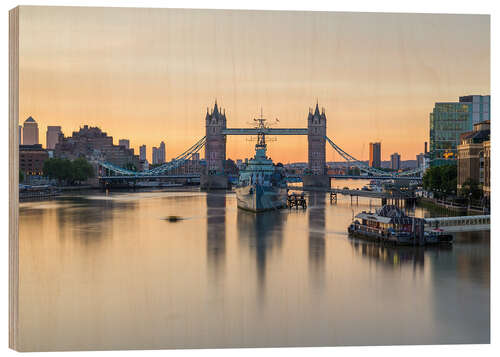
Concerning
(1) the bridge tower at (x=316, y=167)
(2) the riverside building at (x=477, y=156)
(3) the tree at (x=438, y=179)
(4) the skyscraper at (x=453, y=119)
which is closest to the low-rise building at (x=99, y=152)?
(1) the bridge tower at (x=316, y=167)

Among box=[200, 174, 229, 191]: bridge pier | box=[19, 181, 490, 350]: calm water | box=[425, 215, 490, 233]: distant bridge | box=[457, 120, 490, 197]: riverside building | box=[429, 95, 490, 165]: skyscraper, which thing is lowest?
box=[19, 181, 490, 350]: calm water

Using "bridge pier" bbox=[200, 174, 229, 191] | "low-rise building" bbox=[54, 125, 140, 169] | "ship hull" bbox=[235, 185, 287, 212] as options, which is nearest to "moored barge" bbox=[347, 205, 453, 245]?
"ship hull" bbox=[235, 185, 287, 212]

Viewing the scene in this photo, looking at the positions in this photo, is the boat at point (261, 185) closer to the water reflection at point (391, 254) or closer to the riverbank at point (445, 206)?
the riverbank at point (445, 206)

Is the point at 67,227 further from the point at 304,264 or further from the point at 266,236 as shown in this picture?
the point at 304,264

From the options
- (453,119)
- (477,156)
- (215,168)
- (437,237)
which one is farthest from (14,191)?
(215,168)

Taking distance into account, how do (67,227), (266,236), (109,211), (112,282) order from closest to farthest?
(112,282), (266,236), (67,227), (109,211)

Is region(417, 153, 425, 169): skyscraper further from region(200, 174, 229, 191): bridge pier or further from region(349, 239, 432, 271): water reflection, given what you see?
region(200, 174, 229, 191): bridge pier

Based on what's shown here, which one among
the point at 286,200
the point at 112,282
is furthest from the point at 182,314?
the point at 286,200
